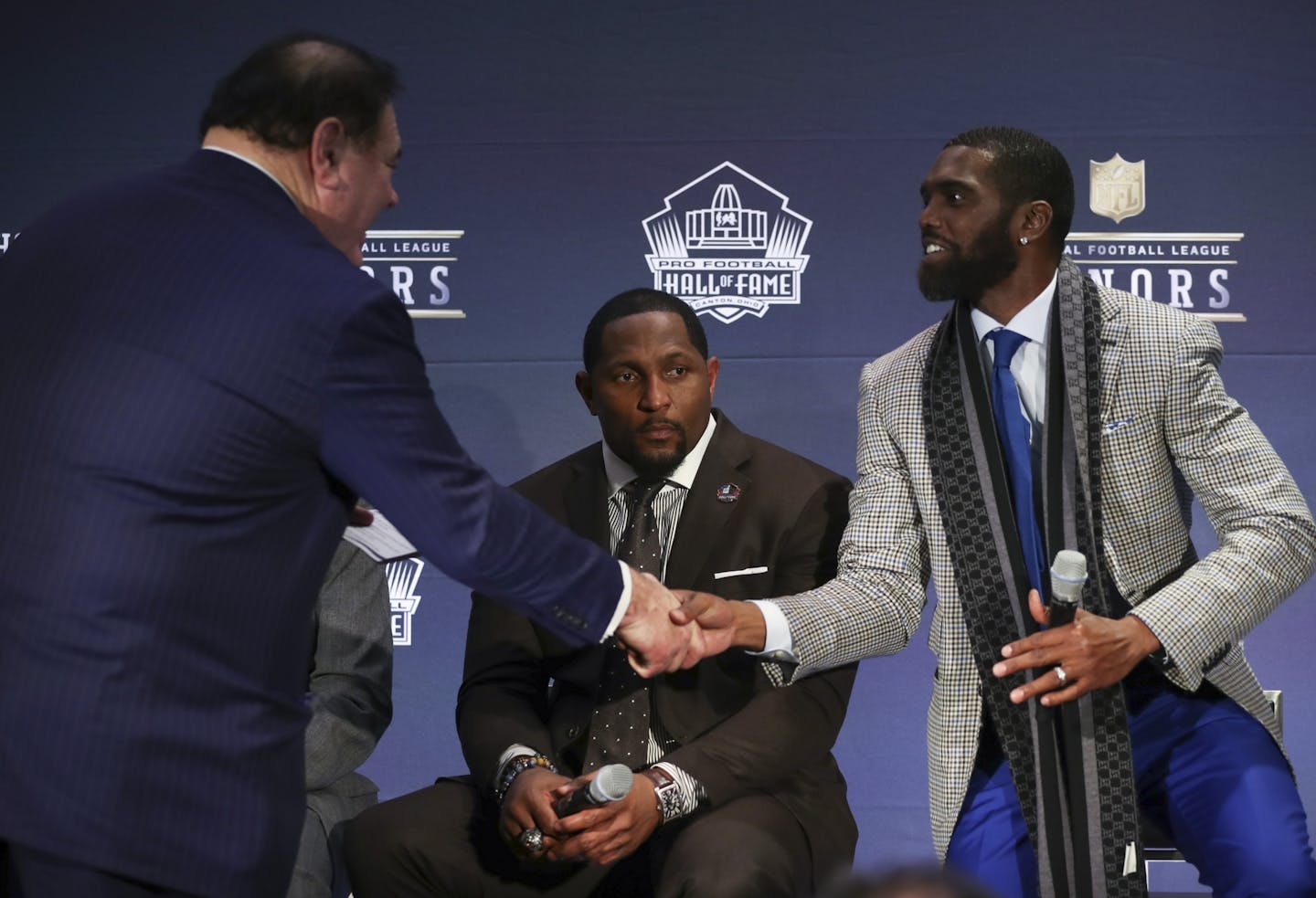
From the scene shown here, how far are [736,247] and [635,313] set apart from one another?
914 millimetres

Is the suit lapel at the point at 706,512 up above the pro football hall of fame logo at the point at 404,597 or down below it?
above

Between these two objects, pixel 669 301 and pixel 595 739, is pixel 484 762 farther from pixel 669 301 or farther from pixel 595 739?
pixel 669 301

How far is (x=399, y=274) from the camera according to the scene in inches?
165

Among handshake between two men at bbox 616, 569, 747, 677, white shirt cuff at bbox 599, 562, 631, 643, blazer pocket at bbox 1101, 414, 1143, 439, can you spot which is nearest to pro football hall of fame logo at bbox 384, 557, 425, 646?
handshake between two men at bbox 616, 569, 747, 677

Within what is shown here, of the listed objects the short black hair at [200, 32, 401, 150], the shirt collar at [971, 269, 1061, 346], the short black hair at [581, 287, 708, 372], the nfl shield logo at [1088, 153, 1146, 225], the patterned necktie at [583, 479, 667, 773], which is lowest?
the patterned necktie at [583, 479, 667, 773]

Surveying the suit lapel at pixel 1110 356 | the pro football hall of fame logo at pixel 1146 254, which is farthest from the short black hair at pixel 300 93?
the pro football hall of fame logo at pixel 1146 254

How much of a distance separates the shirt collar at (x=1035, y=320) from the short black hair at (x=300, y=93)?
4.27 feet

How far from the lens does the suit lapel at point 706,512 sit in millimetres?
3123

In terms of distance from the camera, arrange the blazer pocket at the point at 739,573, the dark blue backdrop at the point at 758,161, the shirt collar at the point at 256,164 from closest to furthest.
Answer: the shirt collar at the point at 256,164 < the blazer pocket at the point at 739,573 < the dark blue backdrop at the point at 758,161

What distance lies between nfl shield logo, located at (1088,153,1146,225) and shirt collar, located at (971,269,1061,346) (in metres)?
1.15

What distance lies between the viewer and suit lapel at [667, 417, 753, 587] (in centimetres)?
312

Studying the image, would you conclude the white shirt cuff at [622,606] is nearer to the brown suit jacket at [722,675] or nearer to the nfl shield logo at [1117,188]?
the brown suit jacket at [722,675]

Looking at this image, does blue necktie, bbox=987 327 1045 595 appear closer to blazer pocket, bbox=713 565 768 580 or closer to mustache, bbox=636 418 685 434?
blazer pocket, bbox=713 565 768 580

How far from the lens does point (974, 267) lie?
2979mm
